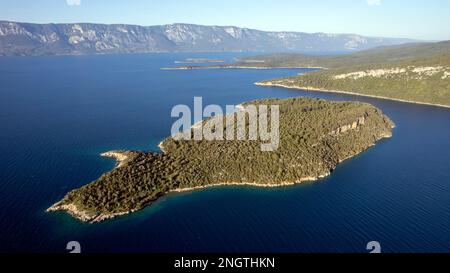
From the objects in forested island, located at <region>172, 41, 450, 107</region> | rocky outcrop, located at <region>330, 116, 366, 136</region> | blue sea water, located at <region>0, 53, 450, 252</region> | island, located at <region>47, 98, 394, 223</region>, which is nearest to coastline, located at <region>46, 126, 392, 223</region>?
island, located at <region>47, 98, 394, 223</region>

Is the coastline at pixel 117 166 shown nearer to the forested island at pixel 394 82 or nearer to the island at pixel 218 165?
the island at pixel 218 165

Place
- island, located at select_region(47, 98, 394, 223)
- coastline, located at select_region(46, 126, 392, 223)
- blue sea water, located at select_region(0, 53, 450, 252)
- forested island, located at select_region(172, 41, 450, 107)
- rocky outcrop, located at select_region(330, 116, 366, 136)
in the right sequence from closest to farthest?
1. blue sea water, located at select_region(0, 53, 450, 252)
2. coastline, located at select_region(46, 126, 392, 223)
3. island, located at select_region(47, 98, 394, 223)
4. rocky outcrop, located at select_region(330, 116, 366, 136)
5. forested island, located at select_region(172, 41, 450, 107)

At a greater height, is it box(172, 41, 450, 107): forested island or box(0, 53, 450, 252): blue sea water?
box(172, 41, 450, 107): forested island

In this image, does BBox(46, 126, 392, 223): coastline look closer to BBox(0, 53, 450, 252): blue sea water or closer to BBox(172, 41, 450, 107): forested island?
BBox(0, 53, 450, 252): blue sea water

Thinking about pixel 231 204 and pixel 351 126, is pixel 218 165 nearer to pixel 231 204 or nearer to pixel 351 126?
pixel 231 204

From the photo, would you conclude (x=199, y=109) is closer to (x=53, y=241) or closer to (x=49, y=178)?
(x=49, y=178)

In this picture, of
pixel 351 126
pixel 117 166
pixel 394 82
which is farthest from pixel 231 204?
pixel 394 82

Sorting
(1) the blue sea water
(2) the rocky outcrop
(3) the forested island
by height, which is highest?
(3) the forested island

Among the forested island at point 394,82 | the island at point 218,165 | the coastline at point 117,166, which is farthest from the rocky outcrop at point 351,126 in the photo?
the forested island at point 394,82
